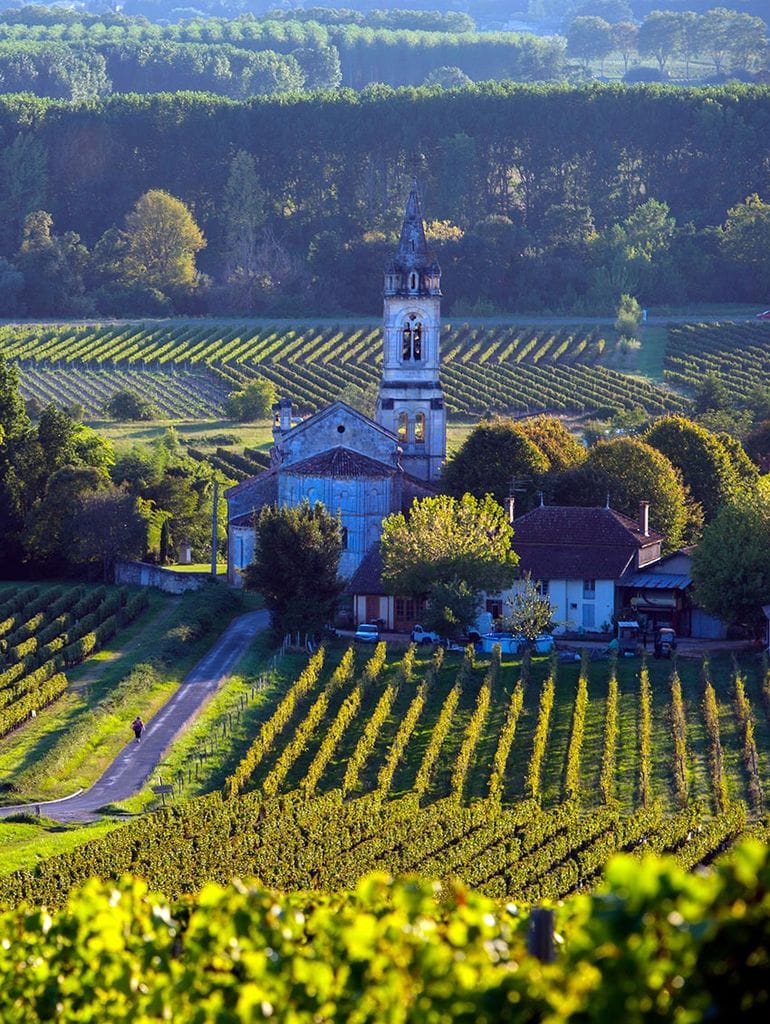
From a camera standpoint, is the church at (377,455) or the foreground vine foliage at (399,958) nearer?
the foreground vine foliage at (399,958)

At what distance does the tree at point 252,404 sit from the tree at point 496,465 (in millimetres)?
31536

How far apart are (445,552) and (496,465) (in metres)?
7.67

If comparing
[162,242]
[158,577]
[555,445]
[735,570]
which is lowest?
[158,577]

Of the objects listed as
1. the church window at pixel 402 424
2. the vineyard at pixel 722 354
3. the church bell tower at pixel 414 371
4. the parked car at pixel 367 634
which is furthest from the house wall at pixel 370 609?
the vineyard at pixel 722 354

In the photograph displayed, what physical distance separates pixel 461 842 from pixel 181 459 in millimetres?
42289

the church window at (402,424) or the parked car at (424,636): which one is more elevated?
the church window at (402,424)

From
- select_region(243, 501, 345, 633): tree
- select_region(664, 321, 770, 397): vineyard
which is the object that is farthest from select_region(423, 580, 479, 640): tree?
select_region(664, 321, 770, 397): vineyard

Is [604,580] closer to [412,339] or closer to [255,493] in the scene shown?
[255,493]

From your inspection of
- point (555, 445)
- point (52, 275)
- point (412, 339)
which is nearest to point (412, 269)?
point (412, 339)

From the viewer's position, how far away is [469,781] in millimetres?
41125

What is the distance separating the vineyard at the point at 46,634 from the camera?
153 feet

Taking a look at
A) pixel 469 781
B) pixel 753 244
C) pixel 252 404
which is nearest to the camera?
pixel 469 781

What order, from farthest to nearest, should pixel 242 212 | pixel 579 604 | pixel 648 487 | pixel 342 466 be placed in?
pixel 242 212, pixel 648 487, pixel 342 466, pixel 579 604

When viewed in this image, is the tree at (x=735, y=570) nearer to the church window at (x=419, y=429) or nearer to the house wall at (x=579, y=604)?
the house wall at (x=579, y=604)
